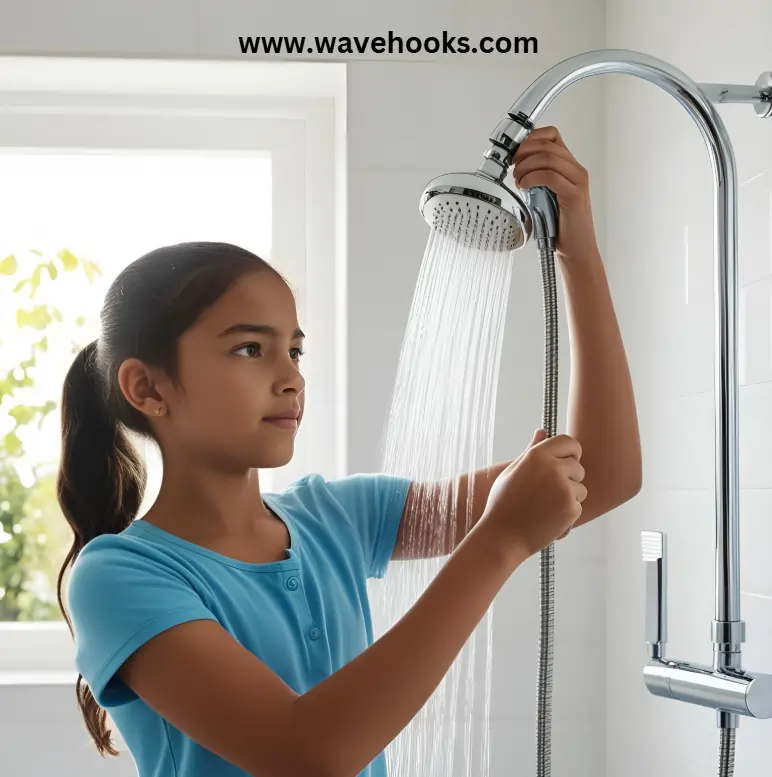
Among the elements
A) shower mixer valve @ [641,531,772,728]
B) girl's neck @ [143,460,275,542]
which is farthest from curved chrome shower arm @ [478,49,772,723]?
girl's neck @ [143,460,275,542]

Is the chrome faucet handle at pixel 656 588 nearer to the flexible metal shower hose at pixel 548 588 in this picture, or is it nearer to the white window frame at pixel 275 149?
the flexible metal shower hose at pixel 548 588

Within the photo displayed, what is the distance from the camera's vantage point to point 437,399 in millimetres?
819

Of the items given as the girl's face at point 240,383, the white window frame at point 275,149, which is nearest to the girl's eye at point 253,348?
the girl's face at point 240,383

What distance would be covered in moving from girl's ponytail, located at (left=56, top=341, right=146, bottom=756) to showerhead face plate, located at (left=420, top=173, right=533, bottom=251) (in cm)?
38

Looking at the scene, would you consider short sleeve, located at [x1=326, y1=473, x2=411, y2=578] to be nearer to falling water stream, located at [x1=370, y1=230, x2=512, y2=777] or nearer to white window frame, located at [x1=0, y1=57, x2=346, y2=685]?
falling water stream, located at [x1=370, y1=230, x2=512, y2=777]

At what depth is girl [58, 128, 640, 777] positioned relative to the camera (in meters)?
0.69

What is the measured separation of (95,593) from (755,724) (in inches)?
23.2

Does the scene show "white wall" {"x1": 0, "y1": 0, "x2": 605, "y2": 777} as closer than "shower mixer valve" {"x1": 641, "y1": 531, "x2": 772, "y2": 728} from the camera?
No

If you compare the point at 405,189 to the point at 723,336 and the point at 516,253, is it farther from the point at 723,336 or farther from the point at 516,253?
the point at 723,336

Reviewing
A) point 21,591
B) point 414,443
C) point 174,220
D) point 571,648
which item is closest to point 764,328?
point 414,443

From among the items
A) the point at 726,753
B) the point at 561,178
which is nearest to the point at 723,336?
the point at 561,178

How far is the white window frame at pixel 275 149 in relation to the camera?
1521 mm

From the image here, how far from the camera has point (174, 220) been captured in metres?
1.60

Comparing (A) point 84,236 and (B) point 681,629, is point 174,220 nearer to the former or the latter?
(A) point 84,236
